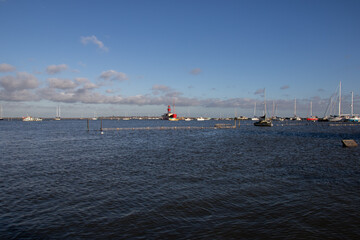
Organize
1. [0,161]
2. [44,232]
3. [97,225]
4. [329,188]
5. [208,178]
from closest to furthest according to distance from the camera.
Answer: [44,232] → [97,225] → [329,188] → [208,178] → [0,161]

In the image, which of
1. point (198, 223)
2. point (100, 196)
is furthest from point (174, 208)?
point (100, 196)

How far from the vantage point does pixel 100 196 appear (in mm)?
16234

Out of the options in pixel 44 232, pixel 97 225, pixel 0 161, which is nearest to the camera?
pixel 44 232

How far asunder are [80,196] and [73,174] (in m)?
7.30

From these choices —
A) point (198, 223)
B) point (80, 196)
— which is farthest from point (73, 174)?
point (198, 223)

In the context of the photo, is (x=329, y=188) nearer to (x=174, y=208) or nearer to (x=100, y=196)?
(x=174, y=208)

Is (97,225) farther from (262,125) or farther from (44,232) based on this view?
(262,125)

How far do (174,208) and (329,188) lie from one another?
12.3m

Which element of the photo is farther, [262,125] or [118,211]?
[262,125]

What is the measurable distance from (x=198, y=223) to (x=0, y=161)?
30073mm

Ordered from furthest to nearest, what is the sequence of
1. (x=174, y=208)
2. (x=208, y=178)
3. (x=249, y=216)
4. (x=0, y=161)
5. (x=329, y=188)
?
1. (x=0, y=161)
2. (x=208, y=178)
3. (x=329, y=188)
4. (x=174, y=208)
5. (x=249, y=216)

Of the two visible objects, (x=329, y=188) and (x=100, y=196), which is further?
(x=329, y=188)

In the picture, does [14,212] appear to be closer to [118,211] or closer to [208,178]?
[118,211]

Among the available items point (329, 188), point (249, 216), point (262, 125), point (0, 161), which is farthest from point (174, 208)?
point (262, 125)
